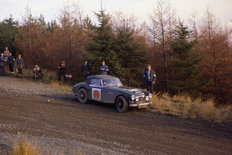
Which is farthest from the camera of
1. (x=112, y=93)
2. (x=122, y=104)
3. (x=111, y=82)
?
(x=111, y=82)

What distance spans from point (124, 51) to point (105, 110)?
41.3 ft

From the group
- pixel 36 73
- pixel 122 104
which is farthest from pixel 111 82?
pixel 36 73

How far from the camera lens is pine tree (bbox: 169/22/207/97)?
2127 cm

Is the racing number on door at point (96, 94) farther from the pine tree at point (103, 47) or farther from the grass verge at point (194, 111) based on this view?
the pine tree at point (103, 47)

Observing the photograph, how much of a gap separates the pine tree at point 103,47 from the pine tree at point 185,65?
5561 mm

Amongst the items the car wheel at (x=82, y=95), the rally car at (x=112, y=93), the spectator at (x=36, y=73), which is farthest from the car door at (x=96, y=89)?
the spectator at (x=36, y=73)

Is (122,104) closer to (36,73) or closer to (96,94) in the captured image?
(96,94)

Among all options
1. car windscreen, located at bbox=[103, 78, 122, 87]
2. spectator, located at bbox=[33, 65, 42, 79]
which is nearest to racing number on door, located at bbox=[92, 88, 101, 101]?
car windscreen, located at bbox=[103, 78, 122, 87]

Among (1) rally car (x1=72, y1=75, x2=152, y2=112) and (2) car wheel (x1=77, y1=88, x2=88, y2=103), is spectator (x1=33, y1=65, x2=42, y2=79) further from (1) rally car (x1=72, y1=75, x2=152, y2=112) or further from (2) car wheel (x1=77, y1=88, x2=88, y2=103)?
(2) car wheel (x1=77, y1=88, x2=88, y2=103)

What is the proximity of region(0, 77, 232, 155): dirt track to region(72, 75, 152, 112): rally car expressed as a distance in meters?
0.46

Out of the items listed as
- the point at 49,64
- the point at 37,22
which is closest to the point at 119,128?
the point at 49,64

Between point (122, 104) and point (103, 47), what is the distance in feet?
40.1

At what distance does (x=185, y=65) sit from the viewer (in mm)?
21453

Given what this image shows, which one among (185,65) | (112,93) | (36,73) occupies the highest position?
(185,65)
